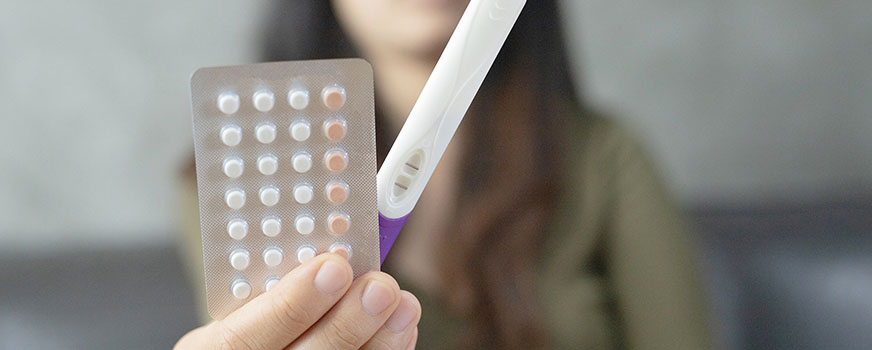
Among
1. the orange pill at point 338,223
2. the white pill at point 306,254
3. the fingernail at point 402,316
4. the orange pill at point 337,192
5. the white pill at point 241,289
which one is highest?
the orange pill at point 337,192

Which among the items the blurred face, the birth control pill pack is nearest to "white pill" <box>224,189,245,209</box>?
the birth control pill pack

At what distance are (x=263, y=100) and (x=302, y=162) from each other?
0.08 feet

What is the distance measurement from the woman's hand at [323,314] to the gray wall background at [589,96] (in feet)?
1.20

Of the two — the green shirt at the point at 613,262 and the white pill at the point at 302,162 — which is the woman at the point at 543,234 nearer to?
the green shirt at the point at 613,262

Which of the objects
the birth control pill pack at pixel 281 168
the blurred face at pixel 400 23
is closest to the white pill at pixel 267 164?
the birth control pill pack at pixel 281 168

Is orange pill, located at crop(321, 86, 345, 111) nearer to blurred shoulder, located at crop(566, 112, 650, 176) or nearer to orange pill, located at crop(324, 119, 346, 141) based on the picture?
orange pill, located at crop(324, 119, 346, 141)

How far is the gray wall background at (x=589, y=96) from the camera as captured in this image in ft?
1.85

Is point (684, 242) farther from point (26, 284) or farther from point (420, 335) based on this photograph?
point (26, 284)

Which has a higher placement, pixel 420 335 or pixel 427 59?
pixel 427 59

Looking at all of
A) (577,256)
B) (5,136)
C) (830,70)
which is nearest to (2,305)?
(5,136)

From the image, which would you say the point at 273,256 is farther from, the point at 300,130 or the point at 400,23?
the point at 400,23

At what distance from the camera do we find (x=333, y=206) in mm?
225

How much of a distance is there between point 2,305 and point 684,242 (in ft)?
2.10

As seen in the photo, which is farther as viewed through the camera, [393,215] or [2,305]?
[2,305]
